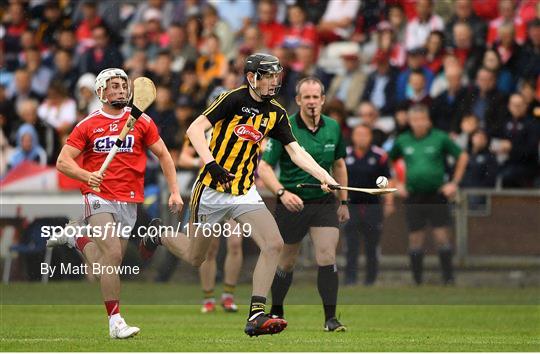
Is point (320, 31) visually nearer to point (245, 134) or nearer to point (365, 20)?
point (365, 20)

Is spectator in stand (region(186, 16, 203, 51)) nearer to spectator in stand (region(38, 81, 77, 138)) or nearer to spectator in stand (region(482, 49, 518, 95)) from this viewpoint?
spectator in stand (region(38, 81, 77, 138))

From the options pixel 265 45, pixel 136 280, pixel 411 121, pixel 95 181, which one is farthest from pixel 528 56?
pixel 95 181

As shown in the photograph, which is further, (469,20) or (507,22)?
(469,20)

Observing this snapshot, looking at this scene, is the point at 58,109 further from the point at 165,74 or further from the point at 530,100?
the point at 530,100

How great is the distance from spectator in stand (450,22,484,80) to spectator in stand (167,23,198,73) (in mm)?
4308

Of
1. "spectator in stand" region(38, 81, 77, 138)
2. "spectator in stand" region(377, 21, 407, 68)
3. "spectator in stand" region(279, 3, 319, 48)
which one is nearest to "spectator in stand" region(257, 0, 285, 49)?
"spectator in stand" region(279, 3, 319, 48)

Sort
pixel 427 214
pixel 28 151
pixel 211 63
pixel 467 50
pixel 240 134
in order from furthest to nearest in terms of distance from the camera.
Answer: pixel 211 63, pixel 28 151, pixel 467 50, pixel 427 214, pixel 240 134

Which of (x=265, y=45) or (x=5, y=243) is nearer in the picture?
(x=5, y=243)

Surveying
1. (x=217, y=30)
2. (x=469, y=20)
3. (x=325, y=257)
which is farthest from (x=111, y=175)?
(x=217, y=30)

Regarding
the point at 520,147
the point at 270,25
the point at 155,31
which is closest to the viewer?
the point at 520,147

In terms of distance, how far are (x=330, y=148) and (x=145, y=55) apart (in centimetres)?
945

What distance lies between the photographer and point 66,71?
22.1 metres

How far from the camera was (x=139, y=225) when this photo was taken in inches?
485

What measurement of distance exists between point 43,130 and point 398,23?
571cm
